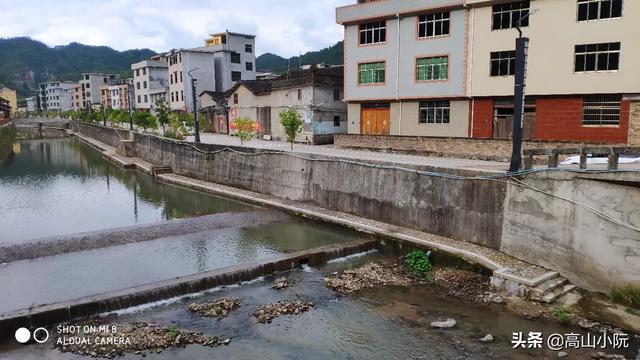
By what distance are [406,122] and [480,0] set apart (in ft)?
33.7

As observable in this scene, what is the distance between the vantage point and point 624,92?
91.0 feet

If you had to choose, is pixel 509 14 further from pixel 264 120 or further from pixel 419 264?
→ pixel 264 120

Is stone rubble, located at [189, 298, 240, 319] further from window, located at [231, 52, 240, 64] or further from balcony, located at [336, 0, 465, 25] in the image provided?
window, located at [231, 52, 240, 64]

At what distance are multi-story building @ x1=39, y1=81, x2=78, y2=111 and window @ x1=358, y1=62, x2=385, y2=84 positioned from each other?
451 ft

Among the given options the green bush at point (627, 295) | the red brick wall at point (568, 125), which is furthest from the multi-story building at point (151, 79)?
the green bush at point (627, 295)

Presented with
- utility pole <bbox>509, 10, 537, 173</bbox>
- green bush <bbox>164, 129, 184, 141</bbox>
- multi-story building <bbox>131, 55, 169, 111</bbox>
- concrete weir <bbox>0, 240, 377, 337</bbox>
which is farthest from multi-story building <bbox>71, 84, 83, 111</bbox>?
utility pole <bbox>509, 10, 537, 173</bbox>

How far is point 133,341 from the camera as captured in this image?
12000 millimetres

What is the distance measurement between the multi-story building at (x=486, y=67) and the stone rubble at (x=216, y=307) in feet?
80.6

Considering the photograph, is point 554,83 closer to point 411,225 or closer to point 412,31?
point 412,31

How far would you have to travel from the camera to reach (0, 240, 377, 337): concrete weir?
12.8 metres

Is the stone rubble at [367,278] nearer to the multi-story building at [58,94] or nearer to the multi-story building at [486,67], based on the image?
the multi-story building at [486,67]

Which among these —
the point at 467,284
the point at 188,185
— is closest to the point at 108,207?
the point at 188,185

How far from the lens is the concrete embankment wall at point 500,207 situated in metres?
13.9

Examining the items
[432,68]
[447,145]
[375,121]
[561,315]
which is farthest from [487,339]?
[375,121]
